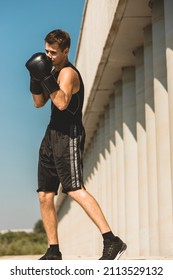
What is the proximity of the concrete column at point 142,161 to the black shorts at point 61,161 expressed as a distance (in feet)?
26.2

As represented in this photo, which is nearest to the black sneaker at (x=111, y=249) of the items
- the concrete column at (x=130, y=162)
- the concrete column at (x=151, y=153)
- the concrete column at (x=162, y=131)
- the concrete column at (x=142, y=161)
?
the concrete column at (x=162, y=131)

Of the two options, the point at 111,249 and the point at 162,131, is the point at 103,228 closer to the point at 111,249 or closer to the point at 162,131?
the point at 111,249

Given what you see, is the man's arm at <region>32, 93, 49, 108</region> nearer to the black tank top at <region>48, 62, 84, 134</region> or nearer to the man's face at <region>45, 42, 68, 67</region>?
the black tank top at <region>48, 62, 84, 134</region>

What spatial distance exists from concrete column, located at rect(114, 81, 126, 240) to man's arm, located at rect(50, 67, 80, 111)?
11.8 meters

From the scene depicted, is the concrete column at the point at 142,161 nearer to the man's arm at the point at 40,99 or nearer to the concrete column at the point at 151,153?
the concrete column at the point at 151,153

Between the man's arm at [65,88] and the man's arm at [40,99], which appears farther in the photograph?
the man's arm at [40,99]

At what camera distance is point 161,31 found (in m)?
12.3

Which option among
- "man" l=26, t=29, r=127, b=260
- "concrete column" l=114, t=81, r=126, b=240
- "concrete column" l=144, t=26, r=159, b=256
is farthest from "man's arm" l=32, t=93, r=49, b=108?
"concrete column" l=114, t=81, r=126, b=240

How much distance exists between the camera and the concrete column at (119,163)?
59.7ft

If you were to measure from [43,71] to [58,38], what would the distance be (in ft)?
1.34
